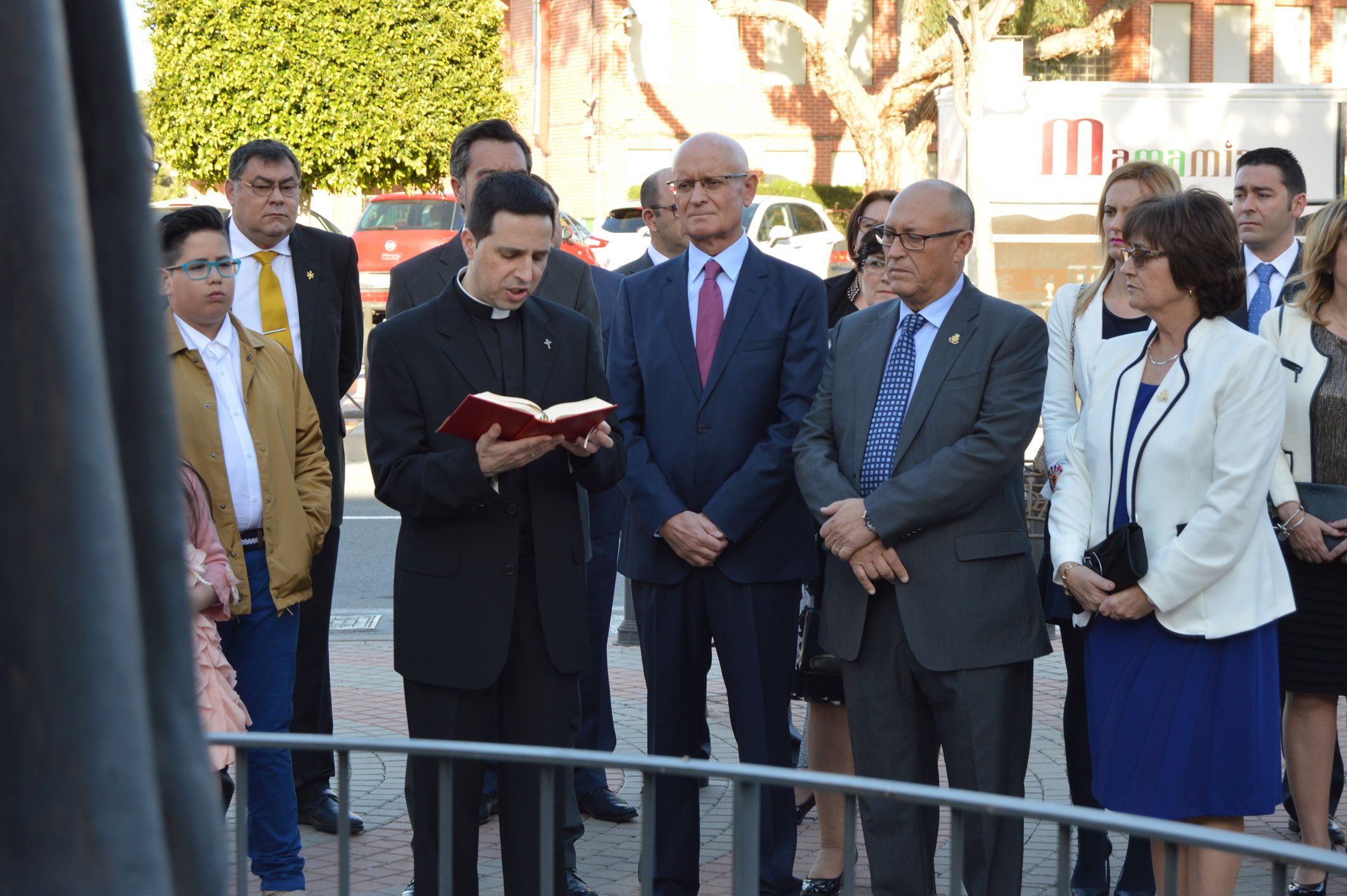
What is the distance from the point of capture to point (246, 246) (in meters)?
5.87

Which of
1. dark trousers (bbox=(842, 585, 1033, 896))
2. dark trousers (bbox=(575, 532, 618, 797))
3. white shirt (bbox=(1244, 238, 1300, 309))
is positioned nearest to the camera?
dark trousers (bbox=(842, 585, 1033, 896))

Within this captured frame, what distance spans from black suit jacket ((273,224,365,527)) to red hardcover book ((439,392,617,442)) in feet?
6.55

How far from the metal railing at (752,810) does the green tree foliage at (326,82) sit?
1053 inches

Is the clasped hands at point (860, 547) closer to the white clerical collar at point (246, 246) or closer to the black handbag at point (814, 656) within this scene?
the black handbag at point (814, 656)

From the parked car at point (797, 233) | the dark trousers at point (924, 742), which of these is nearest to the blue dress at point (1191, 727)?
the dark trousers at point (924, 742)

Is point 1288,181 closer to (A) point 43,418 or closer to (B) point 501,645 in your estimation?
(B) point 501,645

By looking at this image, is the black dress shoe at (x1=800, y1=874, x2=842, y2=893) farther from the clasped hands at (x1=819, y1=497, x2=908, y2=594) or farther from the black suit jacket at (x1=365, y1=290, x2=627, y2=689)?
the black suit jacket at (x1=365, y1=290, x2=627, y2=689)

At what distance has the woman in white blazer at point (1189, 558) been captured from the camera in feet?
13.7

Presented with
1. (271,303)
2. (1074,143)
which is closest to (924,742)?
(271,303)

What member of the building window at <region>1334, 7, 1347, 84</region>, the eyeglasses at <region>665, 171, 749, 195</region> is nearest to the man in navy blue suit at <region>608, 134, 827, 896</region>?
the eyeglasses at <region>665, 171, 749, 195</region>

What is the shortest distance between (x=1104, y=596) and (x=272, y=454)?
8.68 feet

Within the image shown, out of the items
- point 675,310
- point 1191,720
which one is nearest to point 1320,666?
point 1191,720

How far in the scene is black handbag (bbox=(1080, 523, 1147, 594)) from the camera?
4.22 m

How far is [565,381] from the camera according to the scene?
14.9ft
